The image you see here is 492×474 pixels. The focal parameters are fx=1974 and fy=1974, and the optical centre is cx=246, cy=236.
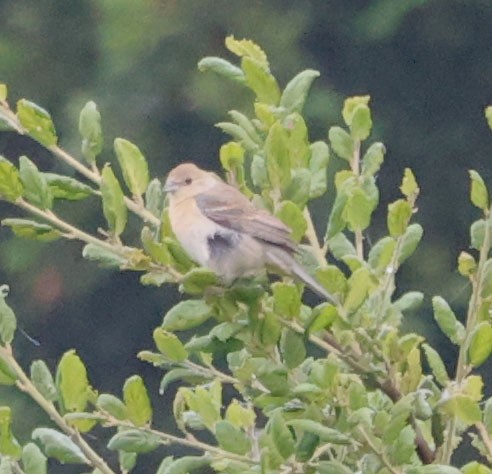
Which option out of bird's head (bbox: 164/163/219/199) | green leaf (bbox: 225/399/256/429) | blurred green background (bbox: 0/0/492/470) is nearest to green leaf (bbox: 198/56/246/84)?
green leaf (bbox: 225/399/256/429)

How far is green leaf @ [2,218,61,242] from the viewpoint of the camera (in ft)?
6.26

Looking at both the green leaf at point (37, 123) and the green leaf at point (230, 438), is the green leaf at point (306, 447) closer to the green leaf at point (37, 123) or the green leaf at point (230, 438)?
the green leaf at point (230, 438)

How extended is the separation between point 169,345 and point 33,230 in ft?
0.57

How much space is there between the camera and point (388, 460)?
1.80 meters

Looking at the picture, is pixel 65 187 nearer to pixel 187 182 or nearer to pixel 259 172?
pixel 259 172

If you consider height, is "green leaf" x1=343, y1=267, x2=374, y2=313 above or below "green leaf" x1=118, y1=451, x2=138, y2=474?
above

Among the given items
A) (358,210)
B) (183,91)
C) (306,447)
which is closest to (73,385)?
(306,447)

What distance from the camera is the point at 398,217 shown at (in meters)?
1.98

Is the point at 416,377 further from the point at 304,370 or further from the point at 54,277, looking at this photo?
the point at 54,277

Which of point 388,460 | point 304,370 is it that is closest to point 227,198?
point 304,370

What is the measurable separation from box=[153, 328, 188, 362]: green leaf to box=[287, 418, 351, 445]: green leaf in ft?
0.62

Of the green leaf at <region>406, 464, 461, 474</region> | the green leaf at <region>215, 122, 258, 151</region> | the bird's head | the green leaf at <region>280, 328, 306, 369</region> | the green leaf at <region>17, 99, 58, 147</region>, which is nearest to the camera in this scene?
the green leaf at <region>406, 464, 461, 474</region>

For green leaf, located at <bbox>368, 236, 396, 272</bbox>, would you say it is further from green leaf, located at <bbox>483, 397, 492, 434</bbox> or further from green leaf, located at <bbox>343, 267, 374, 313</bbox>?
green leaf, located at <bbox>483, 397, 492, 434</bbox>

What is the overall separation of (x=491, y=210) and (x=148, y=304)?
20.6ft
